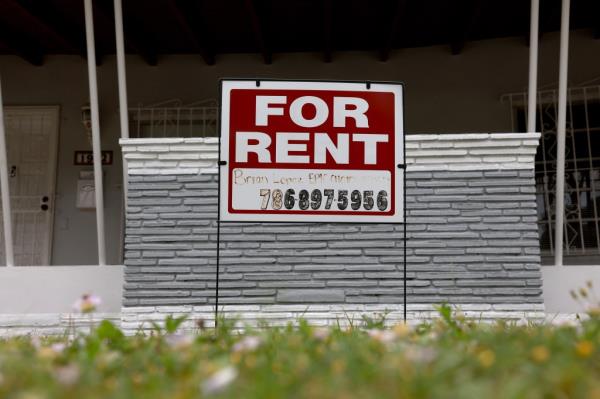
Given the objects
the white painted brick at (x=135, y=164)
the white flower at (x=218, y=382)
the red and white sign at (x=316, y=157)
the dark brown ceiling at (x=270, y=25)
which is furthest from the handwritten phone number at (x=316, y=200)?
the dark brown ceiling at (x=270, y=25)

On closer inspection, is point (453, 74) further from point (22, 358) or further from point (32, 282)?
point (22, 358)

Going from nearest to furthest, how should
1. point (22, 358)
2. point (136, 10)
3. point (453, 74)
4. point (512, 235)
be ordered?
point (22, 358), point (512, 235), point (136, 10), point (453, 74)

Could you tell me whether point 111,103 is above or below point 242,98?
above

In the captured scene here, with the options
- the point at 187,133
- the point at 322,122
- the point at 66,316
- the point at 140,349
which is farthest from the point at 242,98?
the point at 187,133

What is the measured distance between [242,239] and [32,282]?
1.64m

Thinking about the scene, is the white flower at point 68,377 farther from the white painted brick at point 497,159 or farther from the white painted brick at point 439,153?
the white painted brick at point 497,159

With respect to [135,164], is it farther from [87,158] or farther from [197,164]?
[87,158]

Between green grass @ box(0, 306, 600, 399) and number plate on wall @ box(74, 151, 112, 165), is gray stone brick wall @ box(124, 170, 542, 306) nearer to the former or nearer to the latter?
green grass @ box(0, 306, 600, 399)

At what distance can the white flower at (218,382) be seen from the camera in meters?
0.94

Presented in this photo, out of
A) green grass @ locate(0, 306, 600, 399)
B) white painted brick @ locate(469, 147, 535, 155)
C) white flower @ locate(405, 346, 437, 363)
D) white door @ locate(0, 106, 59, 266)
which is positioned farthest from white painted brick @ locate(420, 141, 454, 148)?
white door @ locate(0, 106, 59, 266)

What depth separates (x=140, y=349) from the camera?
1.57 m

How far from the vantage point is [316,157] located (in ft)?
9.30

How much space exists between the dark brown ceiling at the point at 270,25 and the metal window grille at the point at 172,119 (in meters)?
0.53

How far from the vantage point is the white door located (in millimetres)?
6438
